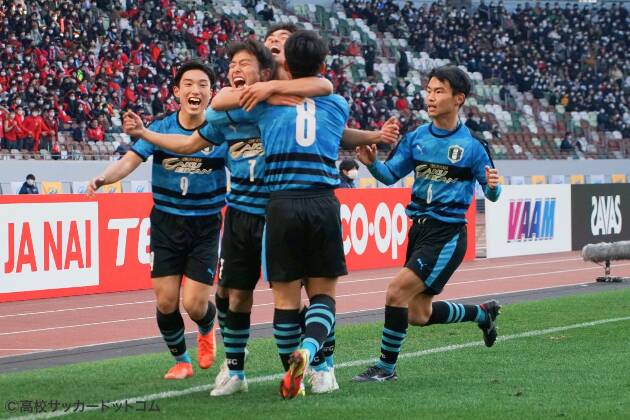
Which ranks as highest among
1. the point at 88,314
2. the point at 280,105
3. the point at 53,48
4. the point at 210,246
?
the point at 53,48

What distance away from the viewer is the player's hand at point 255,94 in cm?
691

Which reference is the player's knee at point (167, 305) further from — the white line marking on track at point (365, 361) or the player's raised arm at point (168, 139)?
the player's raised arm at point (168, 139)

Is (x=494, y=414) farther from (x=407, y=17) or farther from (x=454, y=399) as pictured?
(x=407, y=17)

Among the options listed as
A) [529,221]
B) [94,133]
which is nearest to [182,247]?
[529,221]

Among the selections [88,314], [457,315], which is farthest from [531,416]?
[88,314]

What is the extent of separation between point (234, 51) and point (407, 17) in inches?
1605

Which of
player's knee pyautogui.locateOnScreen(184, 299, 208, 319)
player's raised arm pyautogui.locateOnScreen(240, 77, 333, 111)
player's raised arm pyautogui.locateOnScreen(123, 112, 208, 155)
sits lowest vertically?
player's knee pyautogui.locateOnScreen(184, 299, 208, 319)

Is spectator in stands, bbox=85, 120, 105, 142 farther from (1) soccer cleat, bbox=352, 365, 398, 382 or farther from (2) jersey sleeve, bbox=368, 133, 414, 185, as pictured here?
(1) soccer cleat, bbox=352, 365, 398, 382

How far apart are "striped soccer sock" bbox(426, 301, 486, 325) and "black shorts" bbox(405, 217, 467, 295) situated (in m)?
0.34

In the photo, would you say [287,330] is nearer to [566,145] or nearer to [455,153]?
[455,153]

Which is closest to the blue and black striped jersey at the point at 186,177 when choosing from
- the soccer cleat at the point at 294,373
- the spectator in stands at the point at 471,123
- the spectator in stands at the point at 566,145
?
the soccer cleat at the point at 294,373

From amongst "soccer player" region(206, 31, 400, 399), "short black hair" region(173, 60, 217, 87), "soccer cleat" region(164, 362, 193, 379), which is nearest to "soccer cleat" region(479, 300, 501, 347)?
"soccer cleat" region(164, 362, 193, 379)

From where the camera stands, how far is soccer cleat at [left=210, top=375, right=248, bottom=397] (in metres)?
7.54

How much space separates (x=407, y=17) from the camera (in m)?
47.5
